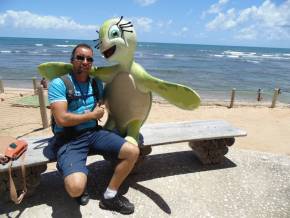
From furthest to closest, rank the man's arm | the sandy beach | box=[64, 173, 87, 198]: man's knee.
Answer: the sandy beach < the man's arm < box=[64, 173, 87, 198]: man's knee

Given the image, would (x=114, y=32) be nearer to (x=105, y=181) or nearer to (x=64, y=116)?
(x=64, y=116)

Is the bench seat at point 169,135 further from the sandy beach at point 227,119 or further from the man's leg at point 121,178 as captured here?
the sandy beach at point 227,119

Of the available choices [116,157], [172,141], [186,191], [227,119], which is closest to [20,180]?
[116,157]

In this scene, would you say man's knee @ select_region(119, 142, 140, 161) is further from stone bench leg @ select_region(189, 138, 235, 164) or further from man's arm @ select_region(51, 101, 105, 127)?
stone bench leg @ select_region(189, 138, 235, 164)

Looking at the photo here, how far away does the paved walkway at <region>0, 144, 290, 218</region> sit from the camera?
339 centimetres

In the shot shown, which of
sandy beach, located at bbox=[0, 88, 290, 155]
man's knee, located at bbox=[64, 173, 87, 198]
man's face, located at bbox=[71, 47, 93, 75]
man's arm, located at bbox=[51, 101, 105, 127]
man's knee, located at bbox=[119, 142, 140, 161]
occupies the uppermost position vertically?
man's face, located at bbox=[71, 47, 93, 75]

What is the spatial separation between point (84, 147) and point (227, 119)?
6618 mm

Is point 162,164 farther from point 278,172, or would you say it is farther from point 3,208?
point 3,208

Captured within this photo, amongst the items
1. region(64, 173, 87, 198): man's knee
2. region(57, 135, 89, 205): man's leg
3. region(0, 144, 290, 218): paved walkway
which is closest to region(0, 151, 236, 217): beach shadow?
region(0, 144, 290, 218): paved walkway

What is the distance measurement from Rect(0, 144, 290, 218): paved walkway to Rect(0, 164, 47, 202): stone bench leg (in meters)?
0.13

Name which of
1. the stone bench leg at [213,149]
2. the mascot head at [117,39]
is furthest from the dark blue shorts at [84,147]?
the stone bench leg at [213,149]

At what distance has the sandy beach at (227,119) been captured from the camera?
266 inches

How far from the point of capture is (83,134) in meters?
3.30

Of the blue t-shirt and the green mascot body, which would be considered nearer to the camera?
the blue t-shirt
